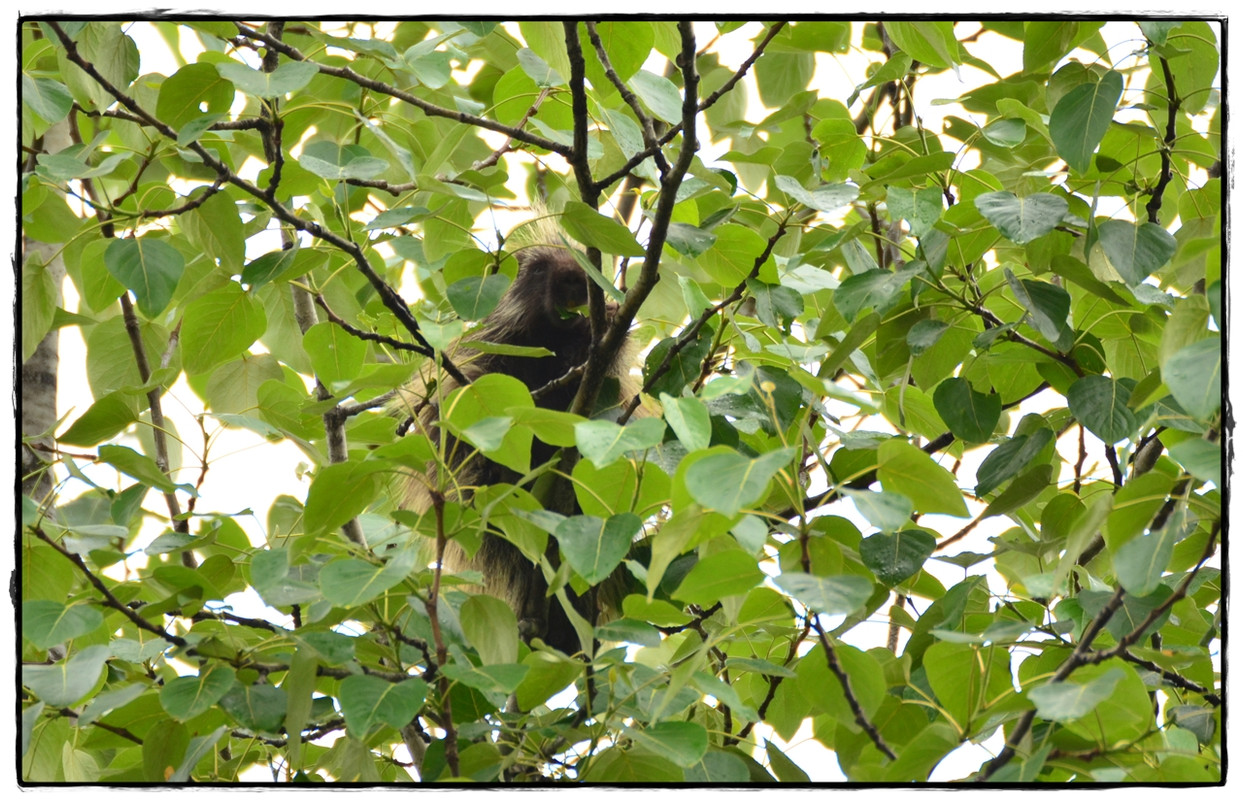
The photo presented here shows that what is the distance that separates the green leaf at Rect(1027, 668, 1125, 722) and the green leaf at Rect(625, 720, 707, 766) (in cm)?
36

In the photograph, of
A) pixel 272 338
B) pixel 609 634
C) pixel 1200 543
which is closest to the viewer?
pixel 609 634

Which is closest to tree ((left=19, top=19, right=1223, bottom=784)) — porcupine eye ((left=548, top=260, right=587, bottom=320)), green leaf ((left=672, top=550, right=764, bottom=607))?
green leaf ((left=672, top=550, right=764, bottom=607))

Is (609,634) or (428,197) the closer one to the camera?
(609,634)

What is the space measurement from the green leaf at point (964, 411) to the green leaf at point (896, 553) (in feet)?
0.75

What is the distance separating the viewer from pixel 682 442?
117 centimetres

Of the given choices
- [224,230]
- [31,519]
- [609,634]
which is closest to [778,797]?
[609,634]

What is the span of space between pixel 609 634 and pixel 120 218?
3.25 feet

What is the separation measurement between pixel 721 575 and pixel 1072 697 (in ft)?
1.15

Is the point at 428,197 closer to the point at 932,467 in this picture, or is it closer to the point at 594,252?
the point at 594,252

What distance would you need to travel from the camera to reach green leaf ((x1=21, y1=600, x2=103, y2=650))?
134 centimetres

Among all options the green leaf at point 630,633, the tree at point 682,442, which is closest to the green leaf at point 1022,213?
the tree at point 682,442

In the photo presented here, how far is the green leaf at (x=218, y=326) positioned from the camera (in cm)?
182

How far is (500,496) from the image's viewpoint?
130cm

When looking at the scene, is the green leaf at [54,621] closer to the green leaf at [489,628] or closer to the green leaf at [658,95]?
the green leaf at [489,628]
